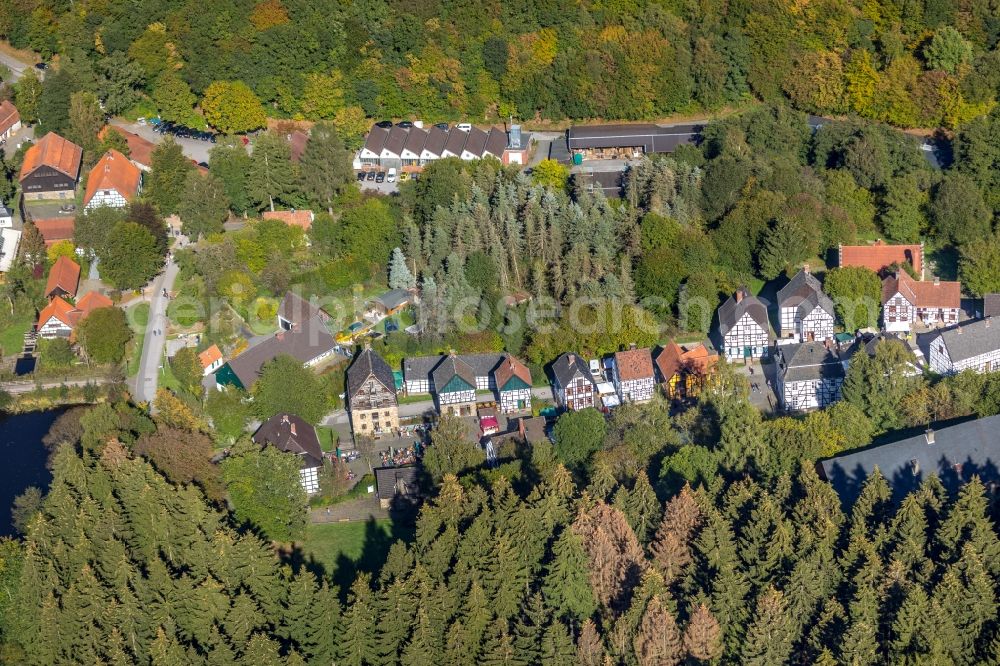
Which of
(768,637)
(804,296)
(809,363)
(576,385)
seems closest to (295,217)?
(576,385)

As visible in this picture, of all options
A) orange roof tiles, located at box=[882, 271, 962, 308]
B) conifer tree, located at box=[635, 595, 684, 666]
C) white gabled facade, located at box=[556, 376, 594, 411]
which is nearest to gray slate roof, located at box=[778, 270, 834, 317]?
orange roof tiles, located at box=[882, 271, 962, 308]

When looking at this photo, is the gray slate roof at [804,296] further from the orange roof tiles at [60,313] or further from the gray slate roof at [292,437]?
the orange roof tiles at [60,313]

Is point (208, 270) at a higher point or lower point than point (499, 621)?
higher

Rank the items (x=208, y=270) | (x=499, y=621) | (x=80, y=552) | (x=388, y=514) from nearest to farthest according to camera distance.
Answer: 1. (x=499, y=621)
2. (x=80, y=552)
3. (x=388, y=514)
4. (x=208, y=270)

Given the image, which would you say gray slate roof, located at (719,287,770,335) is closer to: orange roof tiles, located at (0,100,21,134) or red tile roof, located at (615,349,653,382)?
red tile roof, located at (615,349,653,382)

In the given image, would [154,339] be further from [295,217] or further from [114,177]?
[114,177]

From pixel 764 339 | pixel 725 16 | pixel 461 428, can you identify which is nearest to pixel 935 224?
pixel 764 339

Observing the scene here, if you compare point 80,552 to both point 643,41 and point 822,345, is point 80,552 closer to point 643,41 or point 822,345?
point 822,345
